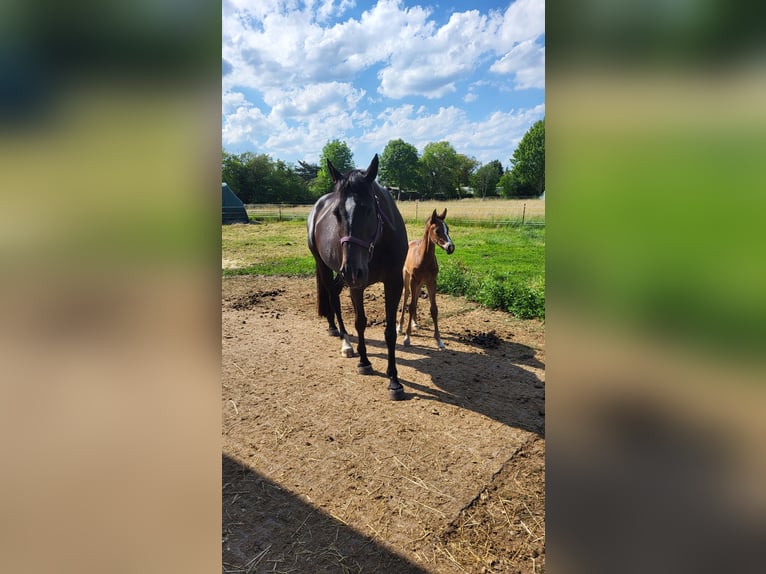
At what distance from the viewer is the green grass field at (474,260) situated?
7918 millimetres

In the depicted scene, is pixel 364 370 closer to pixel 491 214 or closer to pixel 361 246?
pixel 361 246

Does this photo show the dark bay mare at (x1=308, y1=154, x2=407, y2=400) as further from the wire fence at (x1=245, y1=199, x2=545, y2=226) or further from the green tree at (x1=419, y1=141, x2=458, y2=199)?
the green tree at (x1=419, y1=141, x2=458, y2=199)

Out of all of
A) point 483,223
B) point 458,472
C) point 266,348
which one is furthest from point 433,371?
point 483,223

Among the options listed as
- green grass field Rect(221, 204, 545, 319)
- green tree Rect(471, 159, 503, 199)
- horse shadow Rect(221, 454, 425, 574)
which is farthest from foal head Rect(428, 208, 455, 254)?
green tree Rect(471, 159, 503, 199)

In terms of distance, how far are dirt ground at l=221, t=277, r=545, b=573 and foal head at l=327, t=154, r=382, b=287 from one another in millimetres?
1520

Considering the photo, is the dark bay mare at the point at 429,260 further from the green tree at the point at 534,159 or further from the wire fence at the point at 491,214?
the wire fence at the point at 491,214

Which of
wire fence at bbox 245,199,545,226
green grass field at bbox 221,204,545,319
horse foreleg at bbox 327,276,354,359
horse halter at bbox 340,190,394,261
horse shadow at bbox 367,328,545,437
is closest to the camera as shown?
horse halter at bbox 340,190,394,261

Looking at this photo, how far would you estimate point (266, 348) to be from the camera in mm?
5922

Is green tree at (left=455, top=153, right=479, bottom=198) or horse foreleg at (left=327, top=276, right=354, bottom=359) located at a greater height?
green tree at (left=455, top=153, right=479, bottom=198)

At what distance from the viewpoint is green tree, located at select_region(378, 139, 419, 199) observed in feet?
168

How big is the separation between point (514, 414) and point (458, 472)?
3.86 ft

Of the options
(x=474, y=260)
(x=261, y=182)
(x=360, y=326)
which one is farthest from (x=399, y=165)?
(x=360, y=326)

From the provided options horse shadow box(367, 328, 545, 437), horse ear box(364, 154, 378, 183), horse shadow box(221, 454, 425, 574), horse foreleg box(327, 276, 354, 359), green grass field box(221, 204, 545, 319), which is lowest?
horse shadow box(221, 454, 425, 574)
